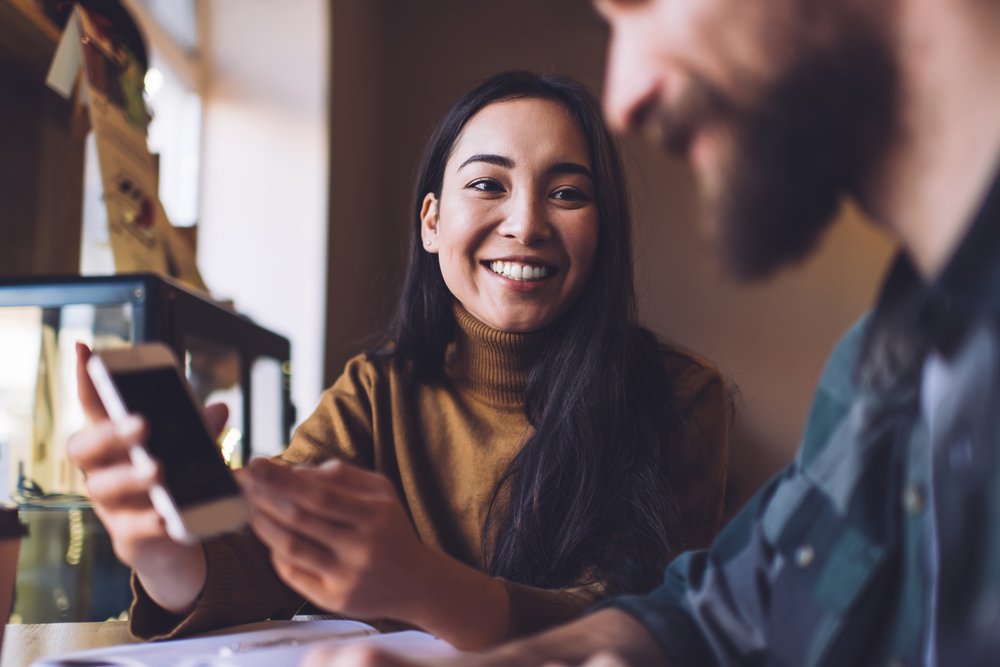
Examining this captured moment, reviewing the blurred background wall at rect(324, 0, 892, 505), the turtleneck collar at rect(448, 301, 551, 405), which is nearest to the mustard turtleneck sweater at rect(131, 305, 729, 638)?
the turtleneck collar at rect(448, 301, 551, 405)

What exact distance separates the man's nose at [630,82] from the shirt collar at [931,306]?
0.18 meters

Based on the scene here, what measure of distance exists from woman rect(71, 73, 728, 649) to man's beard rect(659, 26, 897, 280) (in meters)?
0.40

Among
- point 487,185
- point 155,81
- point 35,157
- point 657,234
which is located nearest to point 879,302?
point 487,185

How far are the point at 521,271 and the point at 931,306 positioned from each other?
64 centimetres

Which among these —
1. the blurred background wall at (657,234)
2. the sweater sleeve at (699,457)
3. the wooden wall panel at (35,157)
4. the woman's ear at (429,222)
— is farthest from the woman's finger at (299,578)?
the blurred background wall at (657,234)

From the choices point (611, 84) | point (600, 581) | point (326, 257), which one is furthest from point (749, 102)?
point (326, 257)

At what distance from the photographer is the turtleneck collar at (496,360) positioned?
1.02 m

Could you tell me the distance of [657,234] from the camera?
3.55 meters

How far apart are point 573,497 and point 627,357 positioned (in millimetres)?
218

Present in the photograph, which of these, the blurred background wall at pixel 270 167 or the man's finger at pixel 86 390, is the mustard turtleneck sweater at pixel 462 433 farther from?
the blurred background wall at pixel 270 167

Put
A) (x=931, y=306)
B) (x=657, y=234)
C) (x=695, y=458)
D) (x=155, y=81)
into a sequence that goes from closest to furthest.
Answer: (x=931, y=306) → (x=695, y=458) → (x=155, y=81) → (x=657, y=234)

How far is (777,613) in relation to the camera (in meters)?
0.47

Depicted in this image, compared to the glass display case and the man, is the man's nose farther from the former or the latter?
the glass display case

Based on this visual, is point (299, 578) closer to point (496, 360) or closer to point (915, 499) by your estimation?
point (915, 499)
